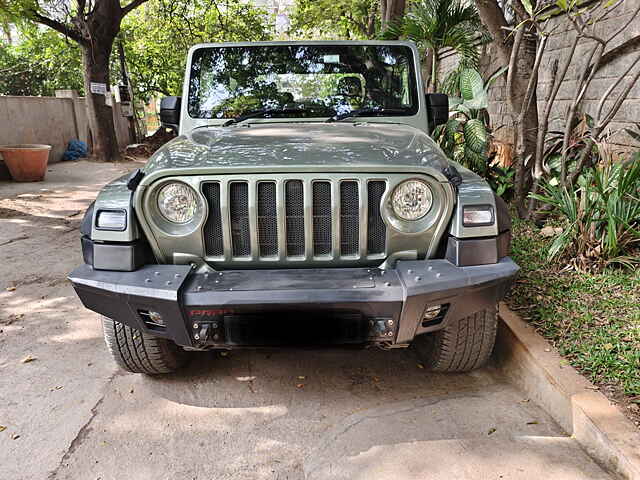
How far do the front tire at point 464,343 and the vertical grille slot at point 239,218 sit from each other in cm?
107

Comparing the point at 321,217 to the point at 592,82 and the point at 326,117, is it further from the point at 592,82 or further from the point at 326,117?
the point at 592,82

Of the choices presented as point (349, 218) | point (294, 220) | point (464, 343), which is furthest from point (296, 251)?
point (464, 343)

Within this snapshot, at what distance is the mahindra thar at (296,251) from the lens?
90.0 inches

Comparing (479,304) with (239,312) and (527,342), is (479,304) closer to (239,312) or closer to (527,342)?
(527,342)

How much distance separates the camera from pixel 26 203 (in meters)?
7.97

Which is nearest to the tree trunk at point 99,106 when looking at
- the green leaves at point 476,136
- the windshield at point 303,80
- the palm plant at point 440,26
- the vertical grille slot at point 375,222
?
the palm plant at point 440,26

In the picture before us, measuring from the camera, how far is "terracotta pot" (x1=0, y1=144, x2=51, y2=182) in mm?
9617

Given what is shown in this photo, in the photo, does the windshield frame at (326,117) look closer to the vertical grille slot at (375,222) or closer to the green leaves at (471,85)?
the vertical grille slot at (375,222)

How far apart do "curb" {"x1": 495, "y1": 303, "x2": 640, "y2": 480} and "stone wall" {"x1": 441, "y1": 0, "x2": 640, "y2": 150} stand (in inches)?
114

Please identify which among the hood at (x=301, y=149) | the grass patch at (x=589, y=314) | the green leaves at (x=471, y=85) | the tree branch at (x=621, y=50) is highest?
the tree branch at (x=621, y=50)

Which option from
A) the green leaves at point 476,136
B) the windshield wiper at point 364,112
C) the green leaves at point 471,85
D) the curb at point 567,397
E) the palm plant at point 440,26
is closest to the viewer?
the curb at point 567,397

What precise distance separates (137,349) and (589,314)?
261 cm

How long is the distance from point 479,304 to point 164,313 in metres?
1.40

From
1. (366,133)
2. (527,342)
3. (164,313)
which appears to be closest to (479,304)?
(527,342)
